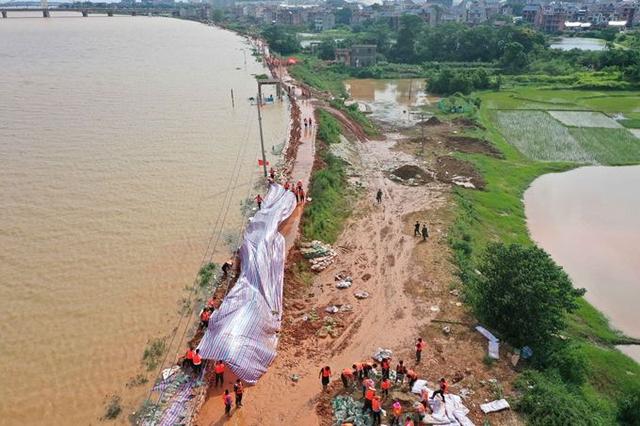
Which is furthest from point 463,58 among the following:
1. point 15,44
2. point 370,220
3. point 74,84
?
point 15,44

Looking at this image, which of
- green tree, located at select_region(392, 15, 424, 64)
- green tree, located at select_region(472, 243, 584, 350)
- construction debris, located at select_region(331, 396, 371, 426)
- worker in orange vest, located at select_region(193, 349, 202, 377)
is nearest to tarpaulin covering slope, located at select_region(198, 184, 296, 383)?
worker in orange vest, located at select_region(193, 349, 202, 377)

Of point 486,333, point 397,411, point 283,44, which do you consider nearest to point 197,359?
point 397,411

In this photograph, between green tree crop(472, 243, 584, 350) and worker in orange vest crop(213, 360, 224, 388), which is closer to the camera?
worker in orange vest crop(213, 360, 224, 388)

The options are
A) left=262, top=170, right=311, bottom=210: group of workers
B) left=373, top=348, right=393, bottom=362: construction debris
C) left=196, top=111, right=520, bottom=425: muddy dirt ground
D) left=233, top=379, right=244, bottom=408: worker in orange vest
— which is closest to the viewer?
left=233, top=379, right=244, bottom=408: worker in orange vest

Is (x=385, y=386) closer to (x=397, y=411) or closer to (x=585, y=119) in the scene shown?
(x=397, y=411)

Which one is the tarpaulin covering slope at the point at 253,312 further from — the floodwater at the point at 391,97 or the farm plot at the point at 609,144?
the farm plot at the point at 609,144

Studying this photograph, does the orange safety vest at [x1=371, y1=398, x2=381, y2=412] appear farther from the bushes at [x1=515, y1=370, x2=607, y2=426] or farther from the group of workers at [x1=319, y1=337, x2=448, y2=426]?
the bushes at [x1=515, y1=370, x2=607, y2=426]
